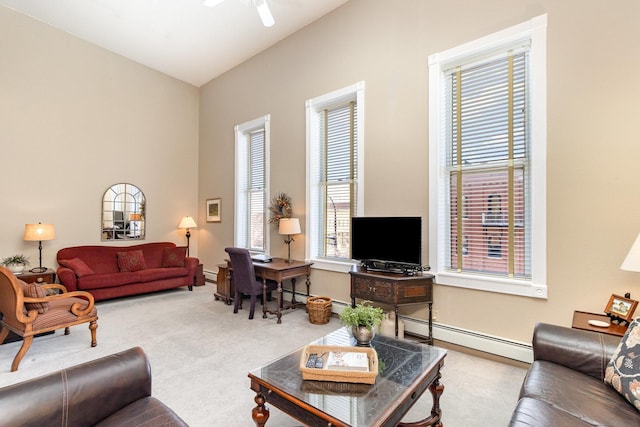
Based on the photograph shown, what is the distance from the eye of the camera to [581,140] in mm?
2627

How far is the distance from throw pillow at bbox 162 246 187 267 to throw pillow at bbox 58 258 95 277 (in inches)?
45.4

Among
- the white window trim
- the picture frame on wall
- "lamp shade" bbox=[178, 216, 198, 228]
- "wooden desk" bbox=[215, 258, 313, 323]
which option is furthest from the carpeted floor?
the picture frame on wall

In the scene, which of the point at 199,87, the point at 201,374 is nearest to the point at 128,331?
the point at 201,374

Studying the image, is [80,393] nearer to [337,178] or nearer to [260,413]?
[260,413]

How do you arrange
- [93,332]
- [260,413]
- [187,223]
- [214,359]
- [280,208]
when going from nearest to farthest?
[260,413] → [214,359] → [93,332] → [280,208] → [187,223]

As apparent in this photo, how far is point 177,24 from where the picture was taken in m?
4.84

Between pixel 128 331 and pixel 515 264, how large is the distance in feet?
14.4

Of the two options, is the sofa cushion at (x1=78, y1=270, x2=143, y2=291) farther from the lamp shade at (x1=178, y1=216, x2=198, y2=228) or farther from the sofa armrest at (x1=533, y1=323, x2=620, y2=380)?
the sofa armrest at (x1=533, y1=323, x2=620, y2=380)

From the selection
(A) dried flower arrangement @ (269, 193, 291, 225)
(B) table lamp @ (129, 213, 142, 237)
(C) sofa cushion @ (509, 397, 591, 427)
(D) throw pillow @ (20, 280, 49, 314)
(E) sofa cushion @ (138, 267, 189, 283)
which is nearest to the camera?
(C) sofa cushion @ (509, 397, 591, 427)

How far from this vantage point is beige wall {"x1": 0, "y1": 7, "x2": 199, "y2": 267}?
15.7 ft

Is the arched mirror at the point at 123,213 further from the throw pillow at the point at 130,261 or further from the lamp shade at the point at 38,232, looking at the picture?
the lamp shade at the point at 38,232

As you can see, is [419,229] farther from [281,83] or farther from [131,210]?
[131,210]

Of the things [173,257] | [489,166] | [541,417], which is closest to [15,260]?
[173,257]

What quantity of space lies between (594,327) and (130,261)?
613 centimetres
